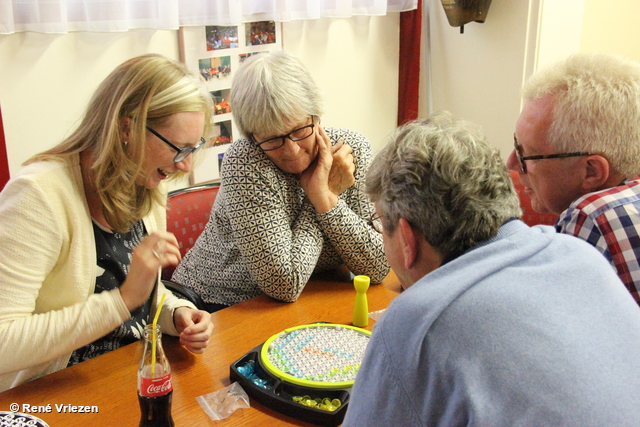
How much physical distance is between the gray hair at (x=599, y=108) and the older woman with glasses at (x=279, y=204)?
0.64m

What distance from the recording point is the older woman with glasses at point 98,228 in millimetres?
1256

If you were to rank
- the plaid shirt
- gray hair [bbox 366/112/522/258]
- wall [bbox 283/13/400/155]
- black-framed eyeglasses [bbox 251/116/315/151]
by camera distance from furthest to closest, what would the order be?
wall [bbox 283/13/400/155] → black-framed eyeglasses [bbox 251/116/315/151] → the plaid shirt → gray hair [bbox 366/112/522/258]

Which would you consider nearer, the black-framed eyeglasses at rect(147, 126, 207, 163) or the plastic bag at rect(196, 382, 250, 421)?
the plastic bag at rect(196, 382, 250, 421)

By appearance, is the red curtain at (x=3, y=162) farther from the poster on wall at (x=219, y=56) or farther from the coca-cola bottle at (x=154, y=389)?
the coca-cola bottle at (x=154, y=389)

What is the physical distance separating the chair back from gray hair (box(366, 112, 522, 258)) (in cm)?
125

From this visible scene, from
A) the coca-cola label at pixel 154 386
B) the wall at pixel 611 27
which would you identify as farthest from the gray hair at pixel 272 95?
the wall at pixel 611 27

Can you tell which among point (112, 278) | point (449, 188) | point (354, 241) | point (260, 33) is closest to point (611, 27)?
point (260, 33)

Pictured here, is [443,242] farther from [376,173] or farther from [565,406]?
[565,406]

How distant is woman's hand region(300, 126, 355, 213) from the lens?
1799 millimetres

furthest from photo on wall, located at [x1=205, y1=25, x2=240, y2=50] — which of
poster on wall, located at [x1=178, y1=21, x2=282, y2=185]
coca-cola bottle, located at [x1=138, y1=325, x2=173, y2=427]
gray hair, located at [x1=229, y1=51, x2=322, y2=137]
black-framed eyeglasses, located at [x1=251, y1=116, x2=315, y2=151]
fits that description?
coca-cola bottle, located at [x1=138, y1=325, x2=173, y2=427]

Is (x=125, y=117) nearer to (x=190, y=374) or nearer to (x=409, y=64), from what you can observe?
(x=190, y=374)

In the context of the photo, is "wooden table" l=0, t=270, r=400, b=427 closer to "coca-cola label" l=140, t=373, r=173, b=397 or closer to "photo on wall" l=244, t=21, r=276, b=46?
"coca-cola label" l=140, t=373, r=173, b=397

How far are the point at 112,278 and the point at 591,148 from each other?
121 cm

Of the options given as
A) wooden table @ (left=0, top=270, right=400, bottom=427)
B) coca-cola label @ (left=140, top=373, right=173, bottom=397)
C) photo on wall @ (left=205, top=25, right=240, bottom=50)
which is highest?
photo on wall @ (left=205, top=25, right=240, bottom=50)
